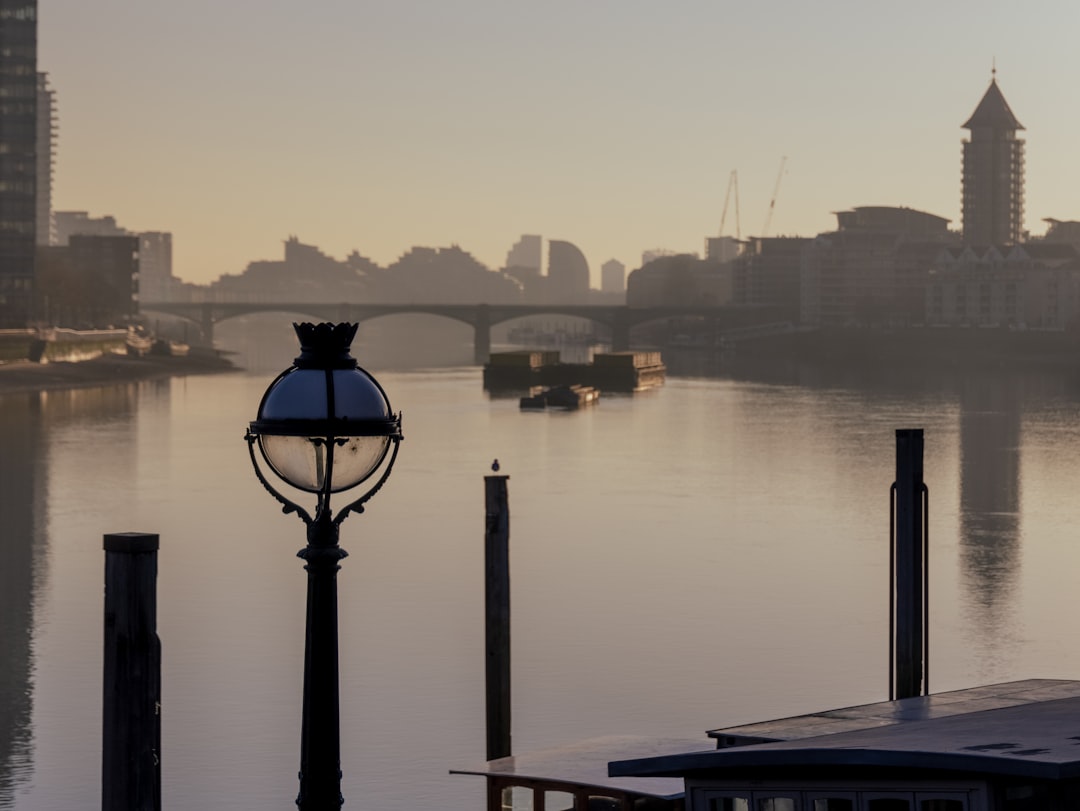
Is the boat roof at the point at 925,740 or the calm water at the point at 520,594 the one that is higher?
the boat roof at the point at 925,740

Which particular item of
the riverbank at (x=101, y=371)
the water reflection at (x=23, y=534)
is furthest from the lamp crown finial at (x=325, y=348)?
the riverbank at (x=101, y=371)

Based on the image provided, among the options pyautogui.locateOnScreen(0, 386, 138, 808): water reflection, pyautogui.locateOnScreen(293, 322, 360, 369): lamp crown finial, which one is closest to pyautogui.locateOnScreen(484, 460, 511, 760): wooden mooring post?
pyautogui.locateOnScreen(0, 386, 138, 808): water reflection

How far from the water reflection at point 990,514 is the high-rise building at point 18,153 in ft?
298

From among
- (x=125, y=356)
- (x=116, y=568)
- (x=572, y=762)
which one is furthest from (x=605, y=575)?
(x=125, y=356)

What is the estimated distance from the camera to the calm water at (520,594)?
85.7 ft

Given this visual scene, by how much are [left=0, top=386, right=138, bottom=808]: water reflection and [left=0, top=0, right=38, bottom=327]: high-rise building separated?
180 feet

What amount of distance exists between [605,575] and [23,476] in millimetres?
30133

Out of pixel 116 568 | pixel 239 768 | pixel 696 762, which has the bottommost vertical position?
pixel 239 768

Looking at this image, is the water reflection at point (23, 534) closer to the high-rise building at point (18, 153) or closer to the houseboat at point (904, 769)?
the houseboat at point (904, 769)

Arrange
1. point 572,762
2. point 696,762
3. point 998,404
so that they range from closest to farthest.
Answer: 1. point 696,762
2. point 572,762
3. point 998,404

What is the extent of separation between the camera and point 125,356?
161m

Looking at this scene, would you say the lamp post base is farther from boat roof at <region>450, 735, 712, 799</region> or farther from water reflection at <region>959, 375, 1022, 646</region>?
water reflection at <region>959, 375, 1022, 646</region>

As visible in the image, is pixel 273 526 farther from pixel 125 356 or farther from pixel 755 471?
pixel 125 356

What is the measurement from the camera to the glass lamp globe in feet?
28.9
